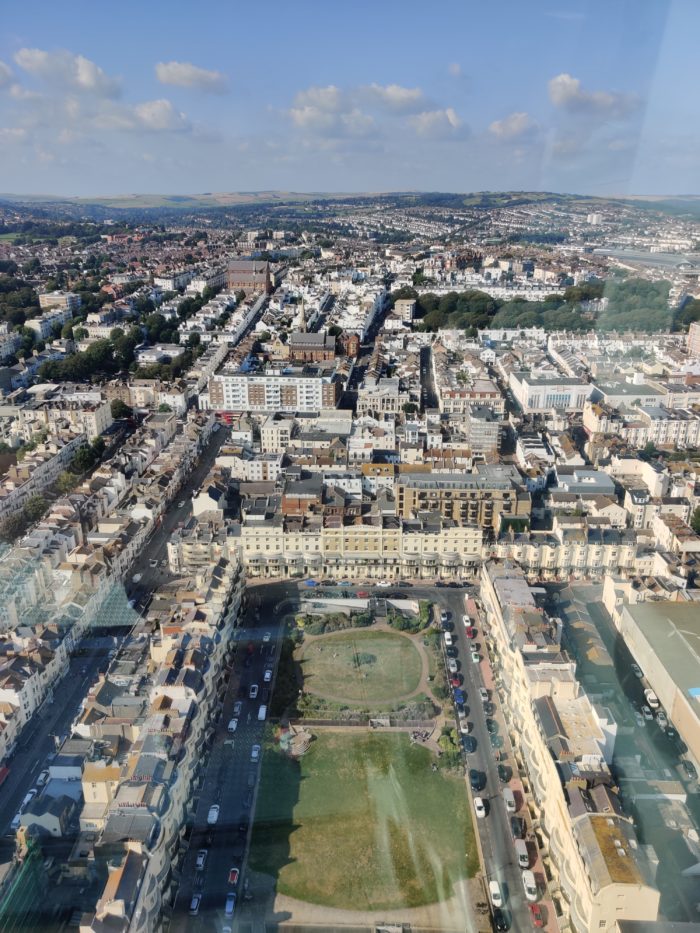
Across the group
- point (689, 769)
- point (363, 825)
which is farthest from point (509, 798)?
point (689, 769)

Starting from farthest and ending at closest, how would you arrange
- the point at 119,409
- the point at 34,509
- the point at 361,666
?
the point at 119,409 → the point at 34,509 → the point at 361,666

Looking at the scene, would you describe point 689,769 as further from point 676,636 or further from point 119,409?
point 119,409

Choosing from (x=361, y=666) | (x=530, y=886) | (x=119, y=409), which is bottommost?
(x=119, y=409)

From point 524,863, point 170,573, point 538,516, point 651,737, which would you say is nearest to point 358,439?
point 538,516

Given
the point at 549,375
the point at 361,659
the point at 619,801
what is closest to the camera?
the point at 619,801

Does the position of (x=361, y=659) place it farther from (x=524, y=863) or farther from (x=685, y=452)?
(x=685, y=452)

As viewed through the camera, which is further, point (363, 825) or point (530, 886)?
point (363, 825)

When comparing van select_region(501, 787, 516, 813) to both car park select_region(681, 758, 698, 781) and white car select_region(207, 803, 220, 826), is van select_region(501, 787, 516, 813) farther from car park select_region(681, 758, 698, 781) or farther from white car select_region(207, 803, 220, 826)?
white car select_region(207, 803, 220, 826)
